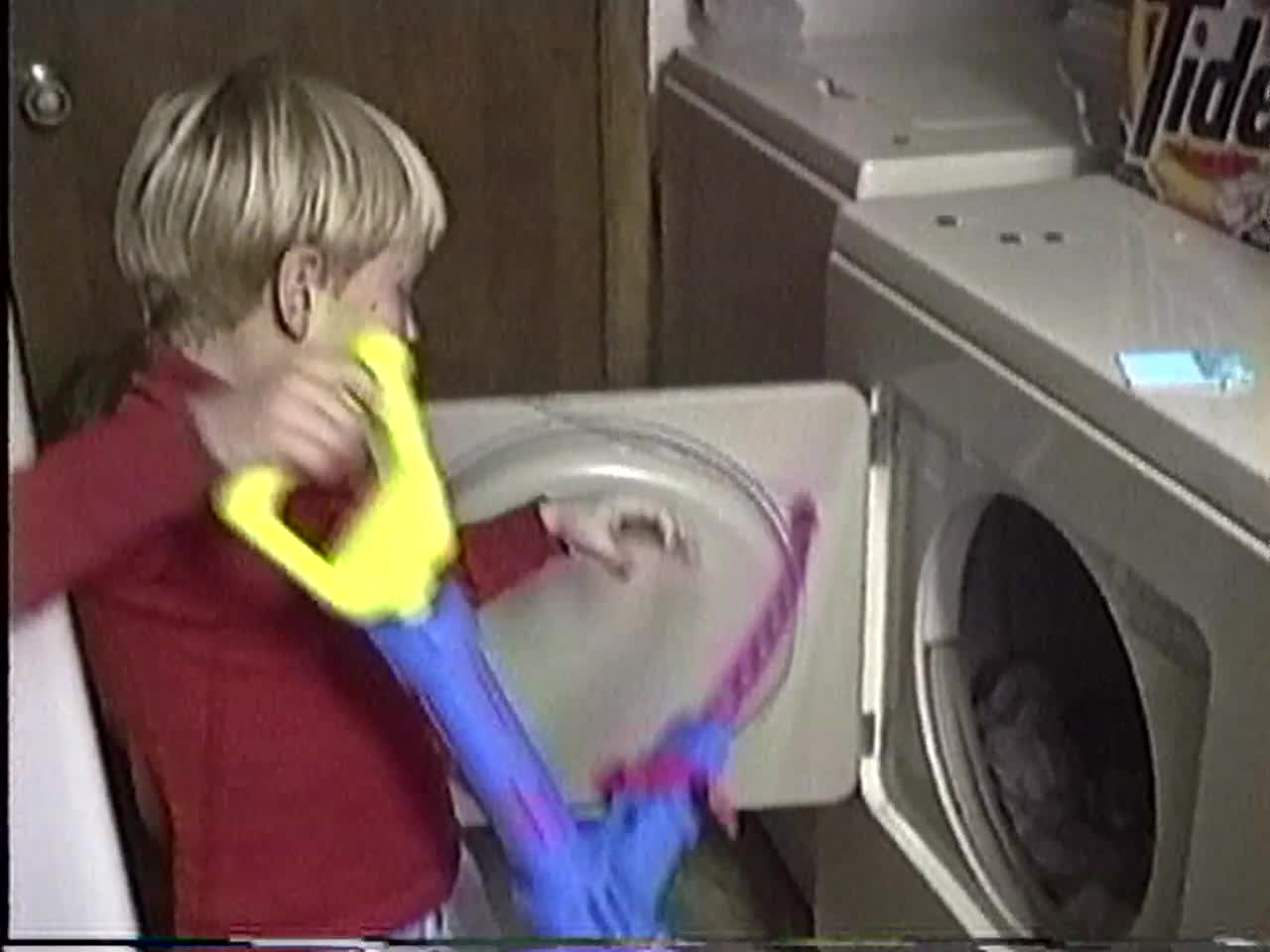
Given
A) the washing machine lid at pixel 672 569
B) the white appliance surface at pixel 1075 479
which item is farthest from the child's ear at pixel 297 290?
the white appliance surface at pixel 1075 479

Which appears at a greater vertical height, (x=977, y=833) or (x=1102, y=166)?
(x=1102, y=166)

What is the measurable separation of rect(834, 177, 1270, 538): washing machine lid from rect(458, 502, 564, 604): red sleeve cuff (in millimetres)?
256

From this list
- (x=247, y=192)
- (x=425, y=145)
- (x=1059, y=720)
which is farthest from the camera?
(x=1059, y=720)

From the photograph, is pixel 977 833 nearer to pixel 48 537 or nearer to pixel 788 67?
pixel 788 67

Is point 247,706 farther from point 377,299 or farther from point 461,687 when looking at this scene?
point 377,299

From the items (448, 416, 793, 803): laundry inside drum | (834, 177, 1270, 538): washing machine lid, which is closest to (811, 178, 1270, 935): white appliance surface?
(834, 177, 1270, 538): washing machine lid

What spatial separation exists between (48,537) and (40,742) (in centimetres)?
9

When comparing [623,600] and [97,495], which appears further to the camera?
[623,600]

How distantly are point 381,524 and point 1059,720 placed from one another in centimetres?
50

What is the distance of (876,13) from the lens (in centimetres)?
143

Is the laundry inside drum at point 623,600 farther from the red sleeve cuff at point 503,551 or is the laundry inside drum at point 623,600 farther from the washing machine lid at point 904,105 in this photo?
the washing machine lid at point 904,105

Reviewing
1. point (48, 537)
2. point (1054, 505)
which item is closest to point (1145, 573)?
point (1054, 505)

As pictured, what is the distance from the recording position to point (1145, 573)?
1043 mm

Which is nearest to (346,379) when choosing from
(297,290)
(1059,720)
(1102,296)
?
(297,290)
